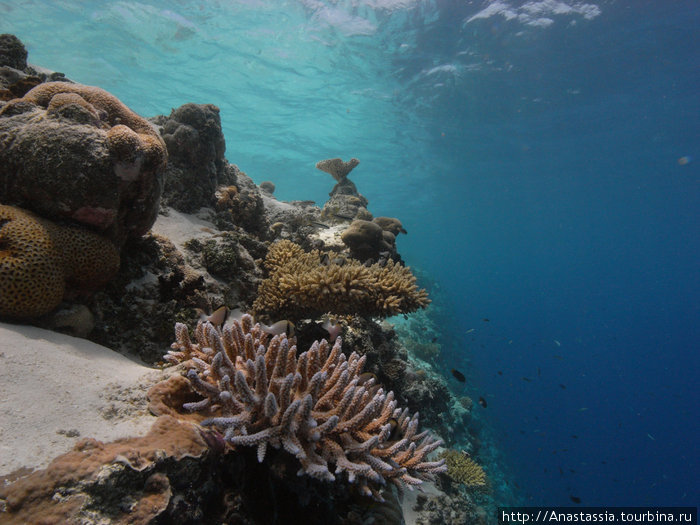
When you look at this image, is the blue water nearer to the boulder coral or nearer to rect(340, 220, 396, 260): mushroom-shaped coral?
rect(340, 220, 396, 260): mushroom-shaped coral

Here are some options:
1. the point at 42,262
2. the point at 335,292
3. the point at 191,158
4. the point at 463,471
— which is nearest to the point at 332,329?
the point at 335,292

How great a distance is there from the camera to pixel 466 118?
2850cm

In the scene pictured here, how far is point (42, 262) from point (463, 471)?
8.89 m

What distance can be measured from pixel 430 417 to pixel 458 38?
21722mm

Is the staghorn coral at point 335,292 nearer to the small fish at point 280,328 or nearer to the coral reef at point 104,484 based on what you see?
the small fish at point 280,328

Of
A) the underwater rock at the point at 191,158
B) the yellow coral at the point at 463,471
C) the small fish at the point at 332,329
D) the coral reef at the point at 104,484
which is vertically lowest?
the coral reef at the point at 104,484

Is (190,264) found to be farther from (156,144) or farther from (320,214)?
(320,214)

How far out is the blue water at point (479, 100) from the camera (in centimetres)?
1830

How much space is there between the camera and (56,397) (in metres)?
2.04

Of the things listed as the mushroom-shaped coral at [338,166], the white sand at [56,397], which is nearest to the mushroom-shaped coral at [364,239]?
the white sand at [56,397]

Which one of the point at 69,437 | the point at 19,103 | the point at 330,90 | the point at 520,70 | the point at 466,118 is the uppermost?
the point at 466,118

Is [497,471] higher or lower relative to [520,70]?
lower

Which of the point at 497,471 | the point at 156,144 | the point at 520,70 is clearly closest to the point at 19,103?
the point at 156,144

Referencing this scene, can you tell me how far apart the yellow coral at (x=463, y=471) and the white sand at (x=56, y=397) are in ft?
24.1
